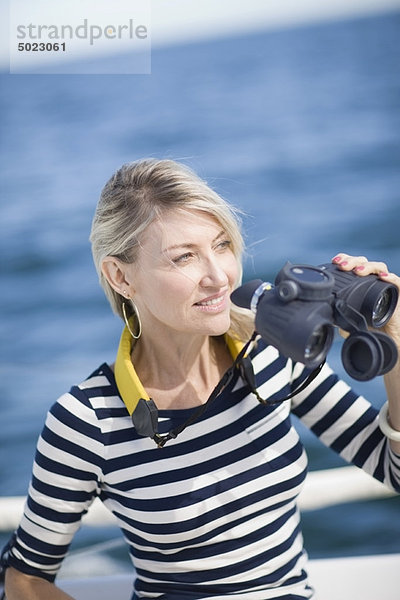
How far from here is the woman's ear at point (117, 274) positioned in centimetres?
144

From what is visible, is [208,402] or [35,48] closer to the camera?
[208,402]

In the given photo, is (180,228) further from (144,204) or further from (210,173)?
(210,173)

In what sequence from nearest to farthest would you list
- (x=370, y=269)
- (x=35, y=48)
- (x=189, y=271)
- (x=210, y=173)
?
(x=370, y=269) → (x=189, y=271) → (x=35, y=48) → (x=210, y=173)

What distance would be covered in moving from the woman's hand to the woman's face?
7.3 inches

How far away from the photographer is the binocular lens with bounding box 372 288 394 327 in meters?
1.24

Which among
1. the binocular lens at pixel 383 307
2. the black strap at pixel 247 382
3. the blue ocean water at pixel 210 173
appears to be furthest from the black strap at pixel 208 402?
the blue ocean water at pixel 210 173

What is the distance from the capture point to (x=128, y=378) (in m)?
1.41

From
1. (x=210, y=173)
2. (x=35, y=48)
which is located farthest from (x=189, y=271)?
(x=210, y=173)

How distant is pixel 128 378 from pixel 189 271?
21cm

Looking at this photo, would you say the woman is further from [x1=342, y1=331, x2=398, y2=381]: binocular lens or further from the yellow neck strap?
[x1=342, y1=331, x2=398, y2=381]: binocular lens

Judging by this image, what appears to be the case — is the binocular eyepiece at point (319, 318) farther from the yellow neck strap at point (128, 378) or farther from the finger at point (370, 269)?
the yellow neck strap at point (128, 378)

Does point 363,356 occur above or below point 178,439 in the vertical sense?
above

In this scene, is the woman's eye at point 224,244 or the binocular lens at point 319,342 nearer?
the binocular lens at point 319,342

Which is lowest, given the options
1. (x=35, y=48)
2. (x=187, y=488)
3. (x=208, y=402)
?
(x=187, y=488)
